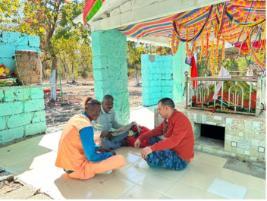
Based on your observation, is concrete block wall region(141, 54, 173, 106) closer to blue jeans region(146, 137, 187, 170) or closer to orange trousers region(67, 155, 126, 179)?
blue jeans region(146, 137, 187, 170)

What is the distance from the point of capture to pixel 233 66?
32.0 feet

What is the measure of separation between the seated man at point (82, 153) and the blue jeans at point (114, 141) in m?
1.05

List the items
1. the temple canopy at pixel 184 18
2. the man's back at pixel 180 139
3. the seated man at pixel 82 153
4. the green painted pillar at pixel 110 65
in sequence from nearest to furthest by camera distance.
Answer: the seated man at pixel 82 153, the man's back at pixel 180 139, the temple canopy at pixel 184 18, the green painted pillar at pixel 110 65

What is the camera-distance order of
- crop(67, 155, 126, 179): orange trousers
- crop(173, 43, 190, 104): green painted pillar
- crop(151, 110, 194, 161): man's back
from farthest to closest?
crop(173, 43, 190, 104): green painted pillar, crop(151, 110, 194, 161): man's back, crop(67, 155, 126, 179): orange trousers

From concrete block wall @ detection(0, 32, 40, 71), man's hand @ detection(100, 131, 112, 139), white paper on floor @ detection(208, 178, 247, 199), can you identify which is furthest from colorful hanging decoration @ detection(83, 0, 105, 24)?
white paper on floor @ detection(208, 178, 247, 199)

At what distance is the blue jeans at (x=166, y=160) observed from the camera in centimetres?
321

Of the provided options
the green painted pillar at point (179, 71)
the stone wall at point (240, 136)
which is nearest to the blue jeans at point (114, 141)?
the stone wall at point (240, 136)

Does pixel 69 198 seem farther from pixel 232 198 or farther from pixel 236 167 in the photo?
pixel 236 167

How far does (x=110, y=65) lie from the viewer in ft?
17.8

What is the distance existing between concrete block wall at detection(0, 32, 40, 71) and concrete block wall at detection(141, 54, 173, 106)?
4804 mm

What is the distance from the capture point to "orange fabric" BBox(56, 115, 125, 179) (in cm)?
288

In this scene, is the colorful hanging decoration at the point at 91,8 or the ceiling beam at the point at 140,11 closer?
the ceiling beam at the point at 140,11

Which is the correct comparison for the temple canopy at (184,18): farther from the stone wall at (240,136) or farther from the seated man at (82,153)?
the seated man at (82,153)

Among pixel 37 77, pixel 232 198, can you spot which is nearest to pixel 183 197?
pixel 232 198
